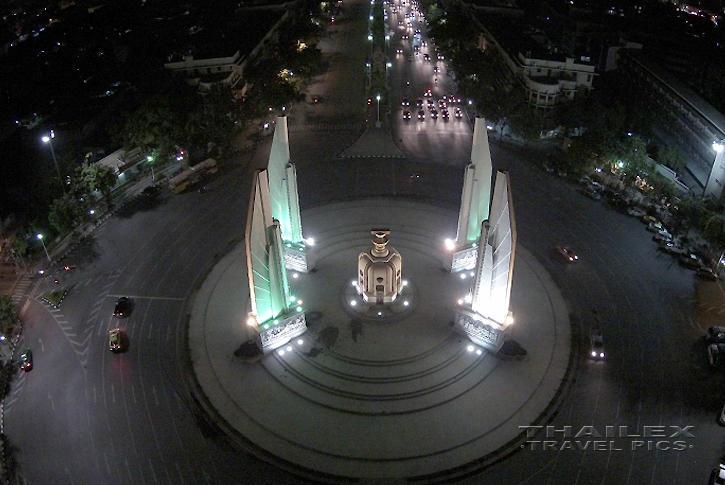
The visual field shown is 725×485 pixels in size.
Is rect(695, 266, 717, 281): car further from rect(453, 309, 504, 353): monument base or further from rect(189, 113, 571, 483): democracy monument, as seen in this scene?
rect(453, 309, 504, 353): monument base

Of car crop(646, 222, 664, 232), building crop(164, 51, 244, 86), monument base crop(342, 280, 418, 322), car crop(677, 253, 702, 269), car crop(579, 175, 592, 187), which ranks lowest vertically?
car crop(677, 253, 702, 269)

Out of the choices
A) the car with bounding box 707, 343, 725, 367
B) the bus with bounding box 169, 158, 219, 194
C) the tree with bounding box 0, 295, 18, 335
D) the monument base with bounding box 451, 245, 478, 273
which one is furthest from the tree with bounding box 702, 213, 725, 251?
the tree with bounding box 0, 295, 18, 335

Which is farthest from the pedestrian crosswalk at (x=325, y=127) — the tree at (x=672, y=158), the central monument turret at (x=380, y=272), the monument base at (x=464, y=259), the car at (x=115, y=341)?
the car at (x=115, y=341)

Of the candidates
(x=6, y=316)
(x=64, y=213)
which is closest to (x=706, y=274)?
(x=6, y=316)

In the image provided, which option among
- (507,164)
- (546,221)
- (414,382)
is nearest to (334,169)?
(507,164)

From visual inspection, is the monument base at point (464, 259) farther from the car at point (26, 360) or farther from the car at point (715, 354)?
the car at point (26, 360)

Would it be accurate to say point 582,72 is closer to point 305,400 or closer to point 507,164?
point 507,164

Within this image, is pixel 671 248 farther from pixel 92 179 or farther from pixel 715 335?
pixel 92 179
